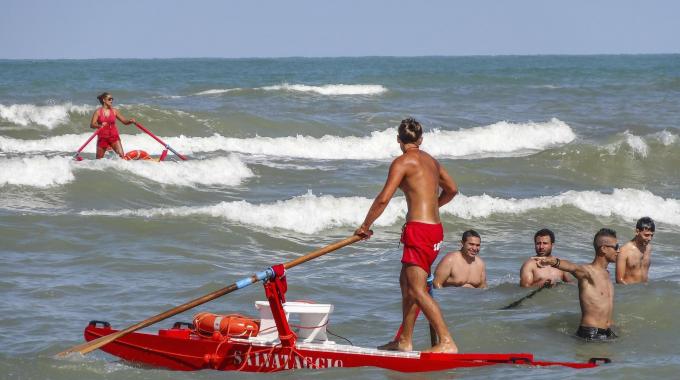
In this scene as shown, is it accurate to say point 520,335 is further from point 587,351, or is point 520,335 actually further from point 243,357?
point 243,357

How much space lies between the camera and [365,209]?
15.6m

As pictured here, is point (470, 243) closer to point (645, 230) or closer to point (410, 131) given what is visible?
point (645, 230)

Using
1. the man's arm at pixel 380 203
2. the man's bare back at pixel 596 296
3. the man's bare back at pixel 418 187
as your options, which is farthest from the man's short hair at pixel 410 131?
the man's bare back at pixel 596 296

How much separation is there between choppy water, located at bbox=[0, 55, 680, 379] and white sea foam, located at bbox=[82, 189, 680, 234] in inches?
1.5

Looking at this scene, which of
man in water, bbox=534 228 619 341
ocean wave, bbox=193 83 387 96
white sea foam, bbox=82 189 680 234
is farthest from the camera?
ocean wave, bbox=193 83 387 96

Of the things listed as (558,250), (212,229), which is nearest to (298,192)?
(212,229)

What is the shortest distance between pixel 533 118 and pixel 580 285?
2237 centimetres

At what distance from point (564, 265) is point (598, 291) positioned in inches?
30.8

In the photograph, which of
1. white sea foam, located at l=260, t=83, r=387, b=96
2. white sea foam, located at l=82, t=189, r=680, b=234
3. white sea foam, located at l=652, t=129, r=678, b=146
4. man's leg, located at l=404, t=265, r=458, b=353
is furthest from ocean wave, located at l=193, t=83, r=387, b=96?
man's leg, located at l=404, t=265, r=458, b=353

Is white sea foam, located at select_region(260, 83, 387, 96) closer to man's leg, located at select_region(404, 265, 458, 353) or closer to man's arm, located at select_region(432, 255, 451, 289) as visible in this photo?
man's arm, located at select_region(432, 255, 451, 289)

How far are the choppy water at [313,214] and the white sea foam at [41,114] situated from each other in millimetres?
54

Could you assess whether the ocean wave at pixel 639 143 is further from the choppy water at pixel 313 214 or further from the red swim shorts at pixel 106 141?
the red swim shorts at pixel 106 141

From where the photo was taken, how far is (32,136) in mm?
24281

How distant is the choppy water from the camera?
30.0ft
